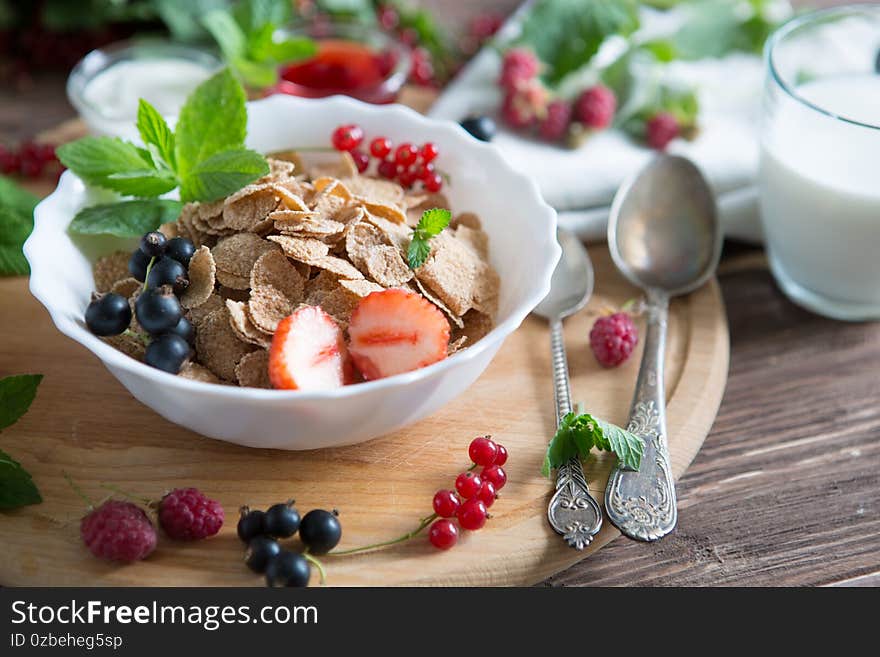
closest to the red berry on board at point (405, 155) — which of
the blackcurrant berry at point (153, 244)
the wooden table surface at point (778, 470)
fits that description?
the blackcurrant berry at point (153, 244)

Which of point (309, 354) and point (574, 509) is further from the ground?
point (309, 354)

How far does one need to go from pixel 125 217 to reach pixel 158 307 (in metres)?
0.33

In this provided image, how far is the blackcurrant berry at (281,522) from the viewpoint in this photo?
4.32 ft

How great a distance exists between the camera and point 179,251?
1491 millimetres

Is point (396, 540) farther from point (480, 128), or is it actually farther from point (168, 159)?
point (480, 128)

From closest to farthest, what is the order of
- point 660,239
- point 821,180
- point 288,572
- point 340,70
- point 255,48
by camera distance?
point 288,572 < point 821,180 < point 660,239 < point 255,48 < point 340,70

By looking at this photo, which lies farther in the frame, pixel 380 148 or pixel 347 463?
pixel 380 148

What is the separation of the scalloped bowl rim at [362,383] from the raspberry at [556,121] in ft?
1.41

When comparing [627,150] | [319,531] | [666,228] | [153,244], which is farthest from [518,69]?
[319,531]

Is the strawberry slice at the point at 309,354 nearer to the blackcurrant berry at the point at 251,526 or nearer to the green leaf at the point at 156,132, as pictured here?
the blackcurrant berry at the point at 251,526

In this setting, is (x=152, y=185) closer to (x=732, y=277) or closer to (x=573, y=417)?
(x=573, y=417)

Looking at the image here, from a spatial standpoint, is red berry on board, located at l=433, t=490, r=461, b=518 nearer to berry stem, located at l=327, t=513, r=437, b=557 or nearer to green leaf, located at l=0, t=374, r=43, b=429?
berry stem, located at l=327, t=513, r=437, b=557
